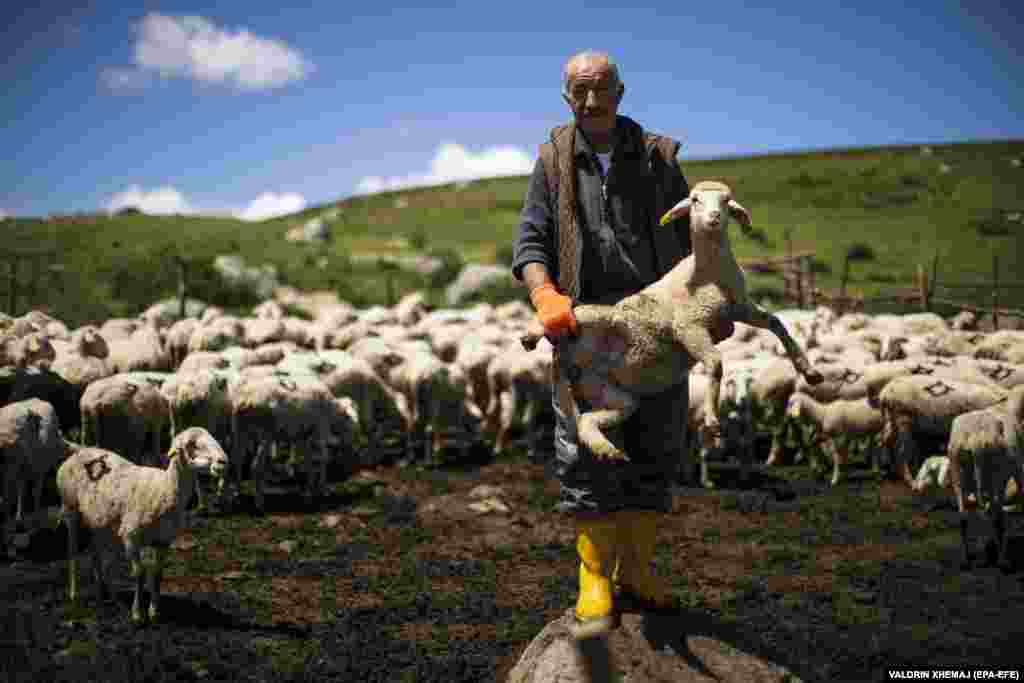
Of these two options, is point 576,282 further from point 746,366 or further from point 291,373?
point 746,366

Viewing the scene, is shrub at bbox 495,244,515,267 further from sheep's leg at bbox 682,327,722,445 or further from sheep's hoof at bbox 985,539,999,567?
sheep's leg at bbox 682,327,722,445

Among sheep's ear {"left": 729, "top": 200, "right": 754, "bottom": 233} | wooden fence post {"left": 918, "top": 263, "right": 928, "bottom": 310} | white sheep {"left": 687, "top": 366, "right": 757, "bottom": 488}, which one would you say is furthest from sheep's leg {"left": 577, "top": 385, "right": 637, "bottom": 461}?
wooden fence post {"left": 918, "top": 263, "right": 928, "bottom": 310}

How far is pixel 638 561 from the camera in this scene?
4.95m

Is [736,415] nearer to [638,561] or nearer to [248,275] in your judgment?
[638,561]

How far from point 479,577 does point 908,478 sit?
21.2 feet

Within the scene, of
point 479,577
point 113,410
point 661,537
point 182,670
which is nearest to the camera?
point 182,670

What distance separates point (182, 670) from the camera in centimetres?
637

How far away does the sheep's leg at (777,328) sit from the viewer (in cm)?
412

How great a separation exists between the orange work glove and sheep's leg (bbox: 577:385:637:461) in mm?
369

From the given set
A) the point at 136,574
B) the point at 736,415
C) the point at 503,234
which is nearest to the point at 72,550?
the point at 136,574

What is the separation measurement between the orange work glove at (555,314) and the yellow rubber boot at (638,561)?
1.17 meters

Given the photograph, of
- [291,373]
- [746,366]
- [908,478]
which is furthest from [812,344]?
[291,373]

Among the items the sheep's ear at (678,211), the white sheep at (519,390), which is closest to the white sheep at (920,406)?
the white sheep at (519,390)

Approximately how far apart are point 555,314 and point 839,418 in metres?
9.49
